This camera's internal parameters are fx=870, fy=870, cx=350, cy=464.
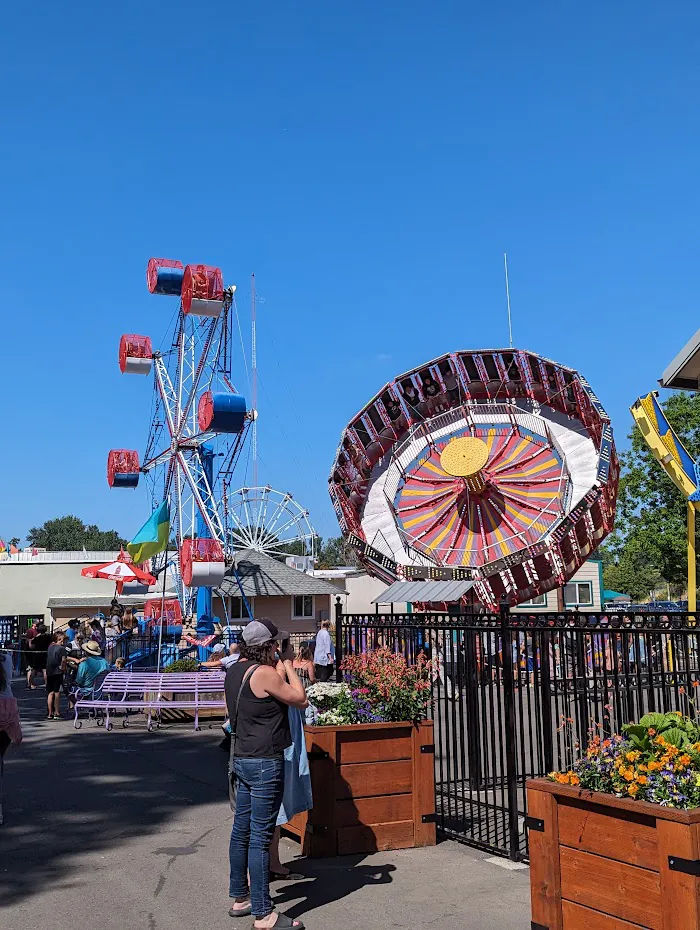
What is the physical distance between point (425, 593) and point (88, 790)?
10.3 metres

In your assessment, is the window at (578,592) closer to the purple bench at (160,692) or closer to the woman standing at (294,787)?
the purple bench at (160,692)

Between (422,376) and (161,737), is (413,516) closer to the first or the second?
(422,376)

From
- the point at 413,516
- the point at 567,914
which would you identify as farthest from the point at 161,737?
the point at 413,516

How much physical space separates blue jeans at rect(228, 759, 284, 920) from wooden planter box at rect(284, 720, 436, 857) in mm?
1391

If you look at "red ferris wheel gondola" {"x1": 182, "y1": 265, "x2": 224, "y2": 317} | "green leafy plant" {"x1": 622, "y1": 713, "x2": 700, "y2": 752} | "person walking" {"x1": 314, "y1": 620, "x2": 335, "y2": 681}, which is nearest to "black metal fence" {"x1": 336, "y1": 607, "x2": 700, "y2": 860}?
"green leafy plant" {"x1": 622, "y1": 713, "x2": 700, "y2": 752}

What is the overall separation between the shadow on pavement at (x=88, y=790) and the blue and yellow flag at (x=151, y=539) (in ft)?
30.0

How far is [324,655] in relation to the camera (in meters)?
18.9

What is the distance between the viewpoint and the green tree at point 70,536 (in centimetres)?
14188

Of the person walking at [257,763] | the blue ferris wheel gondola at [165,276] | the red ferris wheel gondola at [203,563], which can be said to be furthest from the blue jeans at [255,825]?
the blue ferris wheel gondola at [165,276]

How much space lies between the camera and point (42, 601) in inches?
1885

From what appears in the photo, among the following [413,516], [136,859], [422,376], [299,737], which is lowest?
[136,859]

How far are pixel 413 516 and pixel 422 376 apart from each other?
4544 mm

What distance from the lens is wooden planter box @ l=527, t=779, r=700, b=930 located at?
377 cm

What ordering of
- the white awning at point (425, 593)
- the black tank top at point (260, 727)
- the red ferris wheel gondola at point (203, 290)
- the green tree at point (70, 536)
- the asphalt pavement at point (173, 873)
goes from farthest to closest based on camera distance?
the green tree at point (70, 536) → the red ferris wheel gondola at point (203, 290) → the white awning at point (425, 593) → the asphalt pavement at point (173, 873) → the black tank top at point (260, 727)
